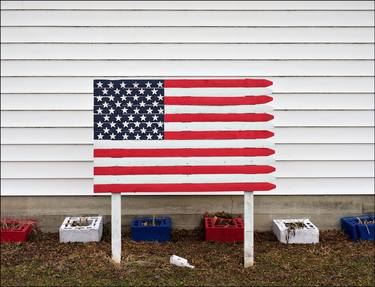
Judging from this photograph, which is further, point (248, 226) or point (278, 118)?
point (278, 118)

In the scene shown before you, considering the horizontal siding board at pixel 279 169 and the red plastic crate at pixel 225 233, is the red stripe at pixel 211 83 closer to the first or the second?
the horizontal siding board at pixel 279 169

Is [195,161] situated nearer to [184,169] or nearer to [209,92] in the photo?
[184,169]

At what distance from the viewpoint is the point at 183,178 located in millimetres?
5199

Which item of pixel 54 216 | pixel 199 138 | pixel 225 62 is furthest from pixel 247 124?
pixel 54 216

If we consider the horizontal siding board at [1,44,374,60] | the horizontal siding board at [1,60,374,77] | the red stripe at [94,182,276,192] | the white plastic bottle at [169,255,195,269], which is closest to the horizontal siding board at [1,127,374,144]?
the horizontal siding board at [1,60,374,77]

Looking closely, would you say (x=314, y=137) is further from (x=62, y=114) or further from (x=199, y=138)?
(x=62, y=114)

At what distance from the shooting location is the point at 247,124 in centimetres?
516

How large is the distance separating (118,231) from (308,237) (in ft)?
7.62

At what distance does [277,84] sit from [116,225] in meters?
2.73

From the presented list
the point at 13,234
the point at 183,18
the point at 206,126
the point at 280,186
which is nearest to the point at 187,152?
the point at 206,126

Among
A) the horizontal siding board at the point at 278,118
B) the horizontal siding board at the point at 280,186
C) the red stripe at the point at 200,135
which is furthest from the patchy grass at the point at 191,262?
the horizontal siding board at the point at 278,118

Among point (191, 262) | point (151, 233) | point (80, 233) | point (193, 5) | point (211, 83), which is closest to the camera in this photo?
point (211, 83)

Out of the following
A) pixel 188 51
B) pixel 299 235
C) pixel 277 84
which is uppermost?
pixel 188 51

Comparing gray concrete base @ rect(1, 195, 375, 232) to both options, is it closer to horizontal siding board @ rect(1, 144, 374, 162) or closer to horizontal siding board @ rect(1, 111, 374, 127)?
horizontal siding board @ rect(1, 144, 374, 162)
